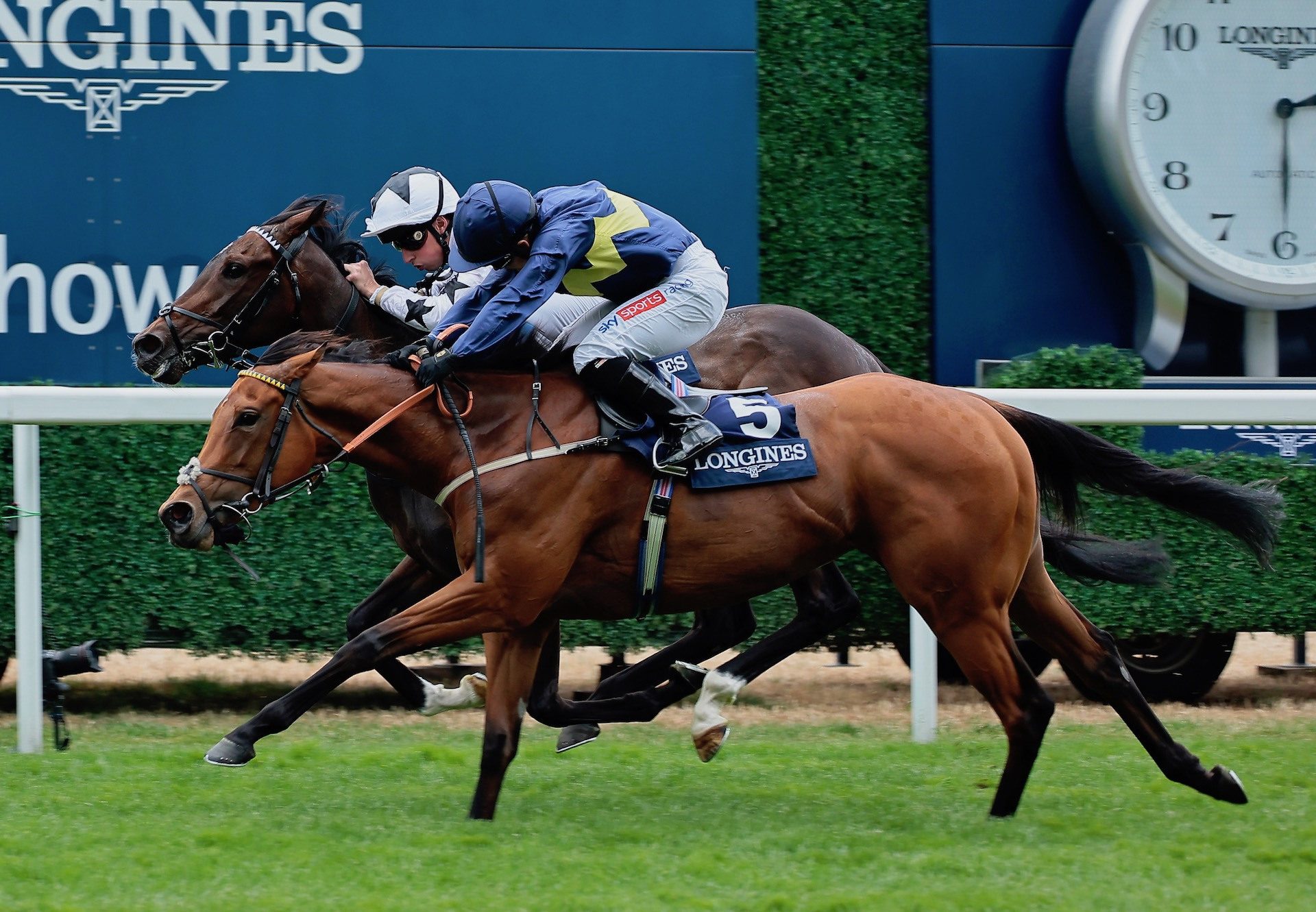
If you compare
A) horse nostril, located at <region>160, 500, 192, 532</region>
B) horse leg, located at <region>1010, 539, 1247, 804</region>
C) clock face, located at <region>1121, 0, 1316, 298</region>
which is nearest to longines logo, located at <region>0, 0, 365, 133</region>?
horse nostril, located at <region>160, 500, 192, 532</region>

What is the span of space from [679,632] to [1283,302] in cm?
266

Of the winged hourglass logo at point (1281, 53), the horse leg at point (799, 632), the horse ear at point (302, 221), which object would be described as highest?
the winged hourglass logo at point (1281, 53)

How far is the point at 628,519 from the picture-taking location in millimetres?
4172

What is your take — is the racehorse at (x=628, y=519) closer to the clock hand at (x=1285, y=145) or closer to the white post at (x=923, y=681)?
the white post at (x=923, y=681)

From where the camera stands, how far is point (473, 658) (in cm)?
657

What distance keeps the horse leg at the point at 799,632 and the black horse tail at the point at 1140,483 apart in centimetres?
85

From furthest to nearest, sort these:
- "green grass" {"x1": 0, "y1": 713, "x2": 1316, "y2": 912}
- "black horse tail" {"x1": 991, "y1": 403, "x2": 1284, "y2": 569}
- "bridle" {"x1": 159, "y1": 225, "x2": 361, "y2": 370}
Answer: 1. "bridle" {"x1": 159, "y1": 225, "x2": 361, "y2": 370}
2. "black horse tail" {"x1": 991, "y1": 403, "x2": 1284, "y2": 569}
3. "green grass" {"x1": 0, "y1": 713, "x2": 1316, "y2": 912}

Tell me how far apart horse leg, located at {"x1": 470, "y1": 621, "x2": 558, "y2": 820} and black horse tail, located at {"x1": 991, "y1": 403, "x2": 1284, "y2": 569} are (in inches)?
58.2

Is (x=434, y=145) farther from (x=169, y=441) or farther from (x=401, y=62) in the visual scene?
(x=169, y=441)

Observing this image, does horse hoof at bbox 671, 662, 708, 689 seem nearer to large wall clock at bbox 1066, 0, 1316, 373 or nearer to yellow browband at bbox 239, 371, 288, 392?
yellow browband at bbox 239, 371, 288, 392

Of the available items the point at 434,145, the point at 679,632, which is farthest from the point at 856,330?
the point at 434,145

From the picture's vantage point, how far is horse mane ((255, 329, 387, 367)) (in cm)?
420

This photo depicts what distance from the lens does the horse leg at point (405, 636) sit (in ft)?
13.2

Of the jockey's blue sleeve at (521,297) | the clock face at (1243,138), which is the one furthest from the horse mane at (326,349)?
the clock face at (1243,138)
